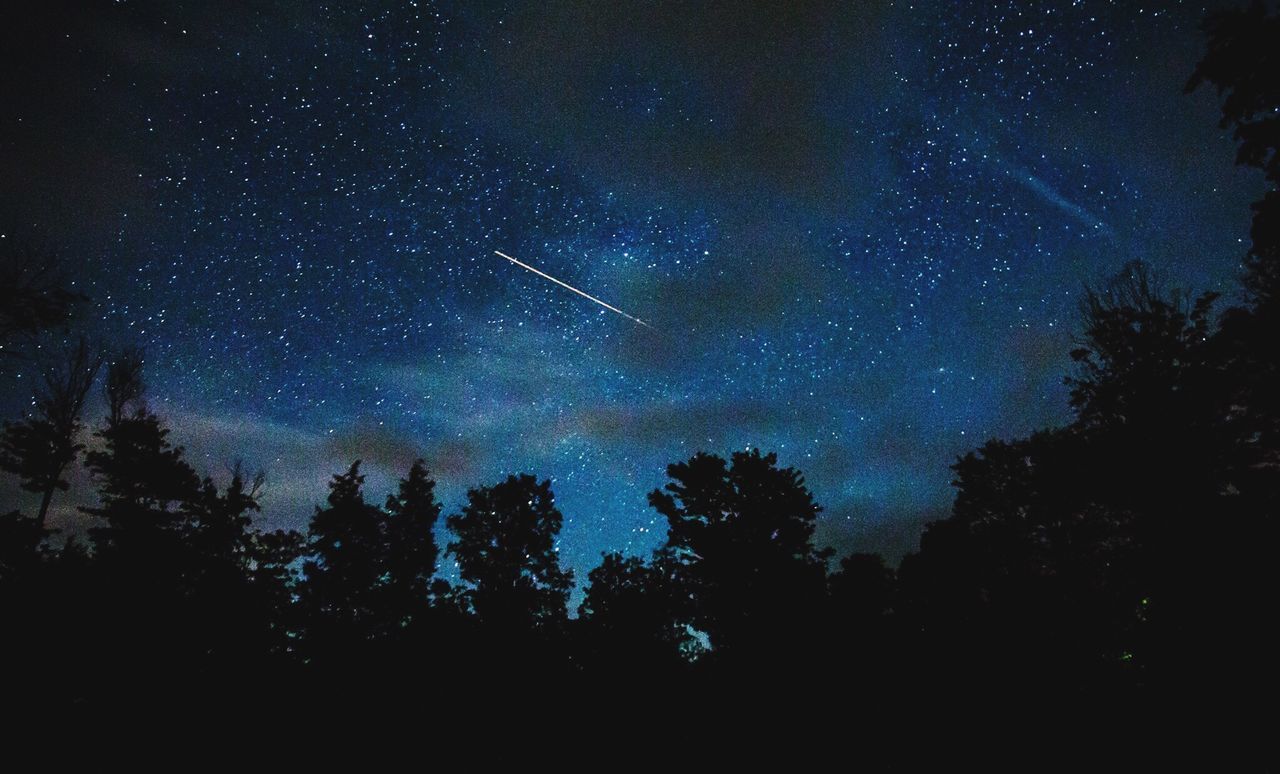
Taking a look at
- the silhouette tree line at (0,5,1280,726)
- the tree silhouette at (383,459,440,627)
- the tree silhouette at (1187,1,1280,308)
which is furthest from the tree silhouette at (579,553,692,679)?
the tree silhouette at (383,459,440,627)

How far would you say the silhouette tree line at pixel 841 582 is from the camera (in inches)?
437

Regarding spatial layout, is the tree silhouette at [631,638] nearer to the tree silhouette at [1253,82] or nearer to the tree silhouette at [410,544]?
the tree silhouette at [1253,82]

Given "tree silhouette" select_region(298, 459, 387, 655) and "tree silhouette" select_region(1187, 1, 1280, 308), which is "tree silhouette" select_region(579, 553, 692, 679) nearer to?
"tree silhouette" select_region(1187, 1, 1280, 308)

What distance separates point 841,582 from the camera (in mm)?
12875

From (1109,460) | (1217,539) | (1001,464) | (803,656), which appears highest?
(1001,464)

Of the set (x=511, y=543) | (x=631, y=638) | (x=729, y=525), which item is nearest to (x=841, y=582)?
(x=631, y=638)

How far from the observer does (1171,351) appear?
1931 cm

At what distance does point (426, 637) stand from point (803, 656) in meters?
10.5

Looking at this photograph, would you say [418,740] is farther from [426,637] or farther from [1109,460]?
[1109,460]

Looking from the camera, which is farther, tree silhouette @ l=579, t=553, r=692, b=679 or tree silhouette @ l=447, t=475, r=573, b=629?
tree silhouette @ l=447, t=475, r=573, b=629

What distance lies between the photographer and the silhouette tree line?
1111 centimetres

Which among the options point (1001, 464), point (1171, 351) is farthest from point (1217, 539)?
point (1001, 464)

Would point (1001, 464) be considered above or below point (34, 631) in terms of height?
above

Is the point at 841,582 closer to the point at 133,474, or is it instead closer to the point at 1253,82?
the point at 1253,82
